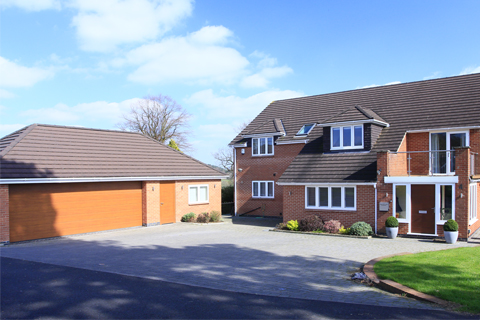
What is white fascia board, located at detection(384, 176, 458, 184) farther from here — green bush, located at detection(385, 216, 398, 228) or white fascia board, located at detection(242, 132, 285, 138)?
white fascia board, located at detection(242, 132, 285, 138)

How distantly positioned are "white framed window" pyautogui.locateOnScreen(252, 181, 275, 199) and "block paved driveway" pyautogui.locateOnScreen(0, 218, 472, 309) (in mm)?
7544

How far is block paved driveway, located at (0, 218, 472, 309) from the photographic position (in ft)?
28.8

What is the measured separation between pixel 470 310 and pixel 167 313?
5.58 metres

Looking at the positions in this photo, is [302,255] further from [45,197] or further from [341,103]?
[341,103]

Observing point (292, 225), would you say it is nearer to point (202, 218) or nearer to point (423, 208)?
point (423, 208)

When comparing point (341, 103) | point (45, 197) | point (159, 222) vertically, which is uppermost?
Result: point (341, 103)

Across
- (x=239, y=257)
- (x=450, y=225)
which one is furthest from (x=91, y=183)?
(x=450, y=225)

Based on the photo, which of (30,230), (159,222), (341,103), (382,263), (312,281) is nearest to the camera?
(312,281)

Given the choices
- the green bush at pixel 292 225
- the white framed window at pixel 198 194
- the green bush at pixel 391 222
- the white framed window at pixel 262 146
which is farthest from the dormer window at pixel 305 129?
the green bush at pixel 391 222

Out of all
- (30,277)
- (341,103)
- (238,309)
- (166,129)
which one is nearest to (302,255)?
(238,309)

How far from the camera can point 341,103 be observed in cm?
2616

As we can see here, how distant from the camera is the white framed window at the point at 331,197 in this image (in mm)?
18688

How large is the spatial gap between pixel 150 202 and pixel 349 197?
11046mm

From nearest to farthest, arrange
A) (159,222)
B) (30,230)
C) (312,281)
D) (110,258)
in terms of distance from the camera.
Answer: (312,281) → (110,258) → (30,230) → (159,222)
